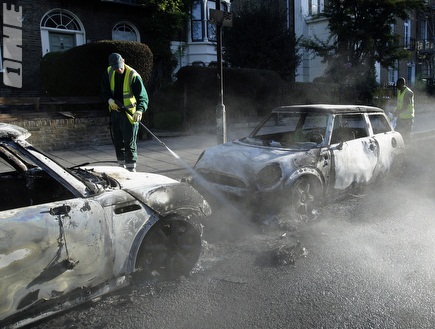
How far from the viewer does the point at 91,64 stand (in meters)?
11.3

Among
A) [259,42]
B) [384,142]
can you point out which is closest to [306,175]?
[384,142]

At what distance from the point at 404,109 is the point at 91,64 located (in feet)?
26.8

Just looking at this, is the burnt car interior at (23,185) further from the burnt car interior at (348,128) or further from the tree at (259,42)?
the tree at (259,42)

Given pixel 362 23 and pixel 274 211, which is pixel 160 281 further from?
pixel 362 23

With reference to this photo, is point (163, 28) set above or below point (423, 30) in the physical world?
below

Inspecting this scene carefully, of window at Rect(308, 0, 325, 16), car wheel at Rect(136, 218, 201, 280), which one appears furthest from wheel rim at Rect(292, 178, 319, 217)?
window at Rect(308, 0, 325, 16)

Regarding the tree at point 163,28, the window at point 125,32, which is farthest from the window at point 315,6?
the window at point 125,32

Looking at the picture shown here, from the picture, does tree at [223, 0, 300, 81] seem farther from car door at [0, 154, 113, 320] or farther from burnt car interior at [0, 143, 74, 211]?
car door at [0, 154, 113, 320]

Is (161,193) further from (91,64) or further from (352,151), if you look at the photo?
(91,64)

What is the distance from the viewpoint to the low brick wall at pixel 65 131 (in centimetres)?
970

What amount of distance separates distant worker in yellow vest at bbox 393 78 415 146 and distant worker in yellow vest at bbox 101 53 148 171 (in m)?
6.58

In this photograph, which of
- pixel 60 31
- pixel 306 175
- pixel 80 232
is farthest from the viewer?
pixel 60 31

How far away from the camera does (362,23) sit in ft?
67.7

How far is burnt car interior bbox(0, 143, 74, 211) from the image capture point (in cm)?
352
